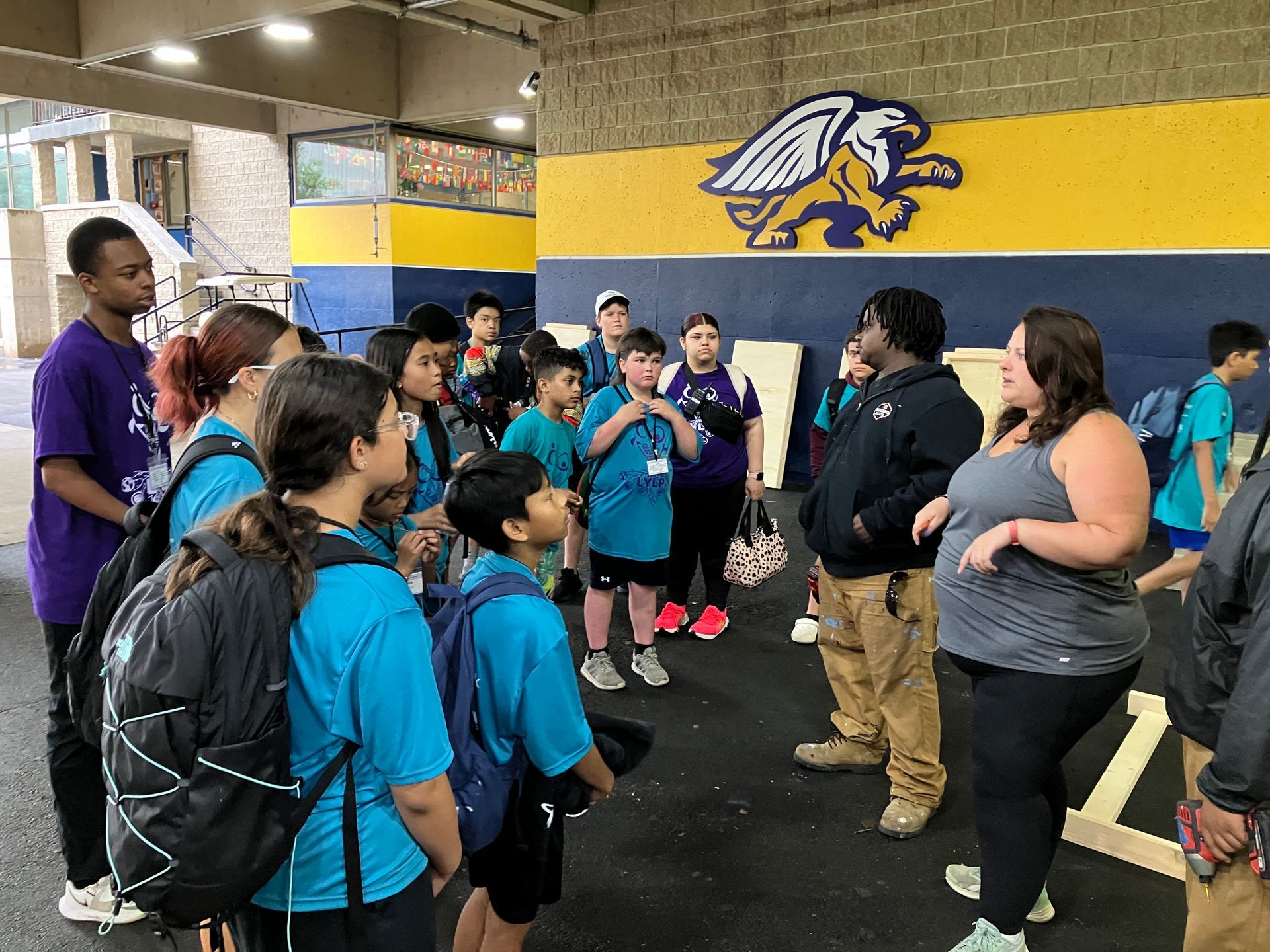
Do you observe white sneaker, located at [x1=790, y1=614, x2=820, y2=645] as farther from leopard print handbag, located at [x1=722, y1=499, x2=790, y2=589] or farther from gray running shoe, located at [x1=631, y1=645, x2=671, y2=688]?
gray running shoe, located at [x1=631, y1=645, x2=671, y2=688]

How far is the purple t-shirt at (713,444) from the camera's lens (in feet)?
13.5

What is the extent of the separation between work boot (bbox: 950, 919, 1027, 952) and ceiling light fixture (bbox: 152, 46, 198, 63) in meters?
11.8

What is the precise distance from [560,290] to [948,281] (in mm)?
4084

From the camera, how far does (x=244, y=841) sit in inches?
45.5

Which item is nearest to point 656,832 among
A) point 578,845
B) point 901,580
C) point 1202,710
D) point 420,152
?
point 578,845

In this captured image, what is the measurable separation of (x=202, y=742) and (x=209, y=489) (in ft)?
2.30

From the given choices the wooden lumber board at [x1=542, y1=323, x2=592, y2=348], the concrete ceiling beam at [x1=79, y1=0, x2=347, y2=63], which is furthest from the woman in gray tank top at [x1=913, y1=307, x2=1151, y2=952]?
the concrete ceiling beam at [x1=79, y1=0, x2=347, y2=63]

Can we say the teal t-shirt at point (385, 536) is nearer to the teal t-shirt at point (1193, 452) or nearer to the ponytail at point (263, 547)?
the ponytail at point (263, 547)

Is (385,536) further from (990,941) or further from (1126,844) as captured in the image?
(1126,844)

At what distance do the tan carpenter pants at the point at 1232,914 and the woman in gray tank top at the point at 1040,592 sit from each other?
398 mm

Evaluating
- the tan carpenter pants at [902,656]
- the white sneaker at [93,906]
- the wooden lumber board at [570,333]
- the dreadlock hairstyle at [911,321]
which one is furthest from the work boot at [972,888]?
the wooden lumber board at [570,333]

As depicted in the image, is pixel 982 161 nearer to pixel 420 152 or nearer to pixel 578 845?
pixel 578 845

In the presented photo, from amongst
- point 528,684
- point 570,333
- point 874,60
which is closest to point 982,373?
point 874,60

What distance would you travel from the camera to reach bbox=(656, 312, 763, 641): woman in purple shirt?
4078 mm
